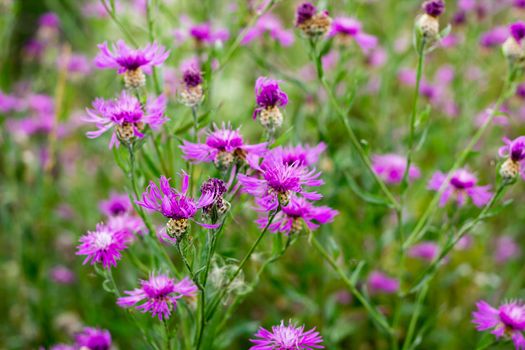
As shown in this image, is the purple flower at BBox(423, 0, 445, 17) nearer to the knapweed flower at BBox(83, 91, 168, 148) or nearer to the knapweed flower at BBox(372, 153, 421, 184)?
the knapweed flower at BBox(372, 153, 421, 184)

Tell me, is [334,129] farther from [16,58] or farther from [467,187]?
[16,58]

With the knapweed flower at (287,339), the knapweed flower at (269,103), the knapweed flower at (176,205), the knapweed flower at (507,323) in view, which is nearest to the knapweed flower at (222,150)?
the knapweed flower at (269,103)

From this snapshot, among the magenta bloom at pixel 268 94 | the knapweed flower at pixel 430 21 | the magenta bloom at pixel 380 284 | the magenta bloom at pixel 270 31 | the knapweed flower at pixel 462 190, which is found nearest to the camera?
the magenta bloom at pixel 268 94

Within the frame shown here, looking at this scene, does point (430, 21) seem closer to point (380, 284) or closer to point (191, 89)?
point (191, 89)

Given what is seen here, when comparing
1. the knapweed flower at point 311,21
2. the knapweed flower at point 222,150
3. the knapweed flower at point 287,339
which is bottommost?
the knapweed flower at point 287,339

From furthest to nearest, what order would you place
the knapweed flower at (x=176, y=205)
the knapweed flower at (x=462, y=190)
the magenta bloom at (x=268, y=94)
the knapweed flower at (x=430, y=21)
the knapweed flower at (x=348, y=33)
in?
the knapweed flower at (x=348, y=33), the knapweed flower at (x=462, y=190), the knapweed flower at (x=430, y=21), the magenta bloom at (x=268, y=94), the knapweed flower at (x=176, y=205)

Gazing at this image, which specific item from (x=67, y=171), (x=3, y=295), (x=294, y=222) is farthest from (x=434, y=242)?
(x=3, y=295)

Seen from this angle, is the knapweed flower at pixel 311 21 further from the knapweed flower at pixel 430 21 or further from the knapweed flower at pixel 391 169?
the knapweed flower at pixel 391 169
